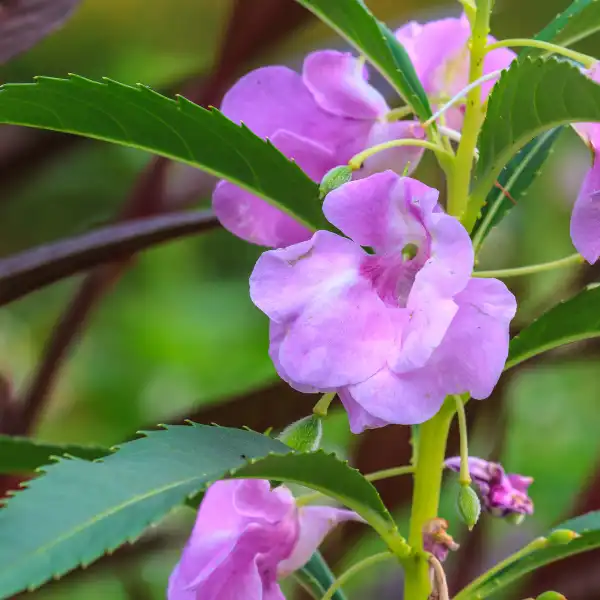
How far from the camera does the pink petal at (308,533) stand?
46 centimetres

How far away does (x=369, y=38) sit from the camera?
44cm

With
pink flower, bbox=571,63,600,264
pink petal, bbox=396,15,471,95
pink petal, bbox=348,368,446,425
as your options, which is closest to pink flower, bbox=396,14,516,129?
pink petal, bbox=396,15,471,95

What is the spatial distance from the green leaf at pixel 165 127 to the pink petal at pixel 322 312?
0.05 metres

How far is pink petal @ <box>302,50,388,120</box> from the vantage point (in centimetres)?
46

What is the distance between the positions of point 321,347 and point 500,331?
0.08m

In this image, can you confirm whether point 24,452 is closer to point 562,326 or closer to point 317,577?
point 317,577

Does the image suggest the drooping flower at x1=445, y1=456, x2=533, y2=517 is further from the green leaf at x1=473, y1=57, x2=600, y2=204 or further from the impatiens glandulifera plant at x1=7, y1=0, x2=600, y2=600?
the green leaf at x1=473, y1=57, x2=600, y2=204

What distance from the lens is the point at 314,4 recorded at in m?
0.44

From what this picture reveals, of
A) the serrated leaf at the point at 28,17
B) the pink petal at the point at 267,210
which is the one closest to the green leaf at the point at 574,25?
the pink petal at the point at 267,210

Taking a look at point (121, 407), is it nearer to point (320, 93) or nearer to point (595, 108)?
point (320, 93)

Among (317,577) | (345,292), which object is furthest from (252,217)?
(317,577)

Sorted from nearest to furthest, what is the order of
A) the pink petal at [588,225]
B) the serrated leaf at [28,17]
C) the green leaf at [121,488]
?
1. the green leaf at [121,488]
2. the pink petal at [588,225]
3. the serrated leaf at [28,17]

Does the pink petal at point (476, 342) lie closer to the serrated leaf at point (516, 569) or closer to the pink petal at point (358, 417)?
the pink petal at point (358, 417)

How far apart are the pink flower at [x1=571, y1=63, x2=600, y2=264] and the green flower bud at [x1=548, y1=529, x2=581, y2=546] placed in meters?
0.13
